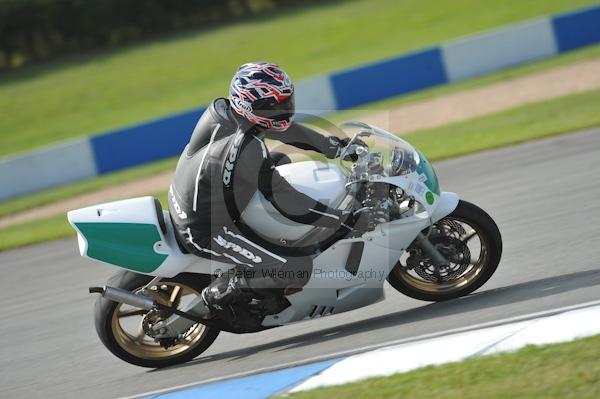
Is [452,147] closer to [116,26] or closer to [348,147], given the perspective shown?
[348,147]

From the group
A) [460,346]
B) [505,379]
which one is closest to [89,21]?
[460,346]

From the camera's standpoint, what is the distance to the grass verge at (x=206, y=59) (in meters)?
21.8

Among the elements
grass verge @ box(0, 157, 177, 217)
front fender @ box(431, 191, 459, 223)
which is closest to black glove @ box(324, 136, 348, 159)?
front fender @ box(431, 191, 459, 223)

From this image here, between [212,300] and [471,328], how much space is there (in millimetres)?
1656

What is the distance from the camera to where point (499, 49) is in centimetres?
1806

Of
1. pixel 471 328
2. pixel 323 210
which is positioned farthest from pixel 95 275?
pixel 471 328

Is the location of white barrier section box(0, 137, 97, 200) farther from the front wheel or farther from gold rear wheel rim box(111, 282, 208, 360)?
the front wheel

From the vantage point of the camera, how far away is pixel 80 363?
258 inches

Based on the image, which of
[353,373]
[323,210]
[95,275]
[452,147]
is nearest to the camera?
[353,373]

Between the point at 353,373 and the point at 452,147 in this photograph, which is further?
the point at 452,147

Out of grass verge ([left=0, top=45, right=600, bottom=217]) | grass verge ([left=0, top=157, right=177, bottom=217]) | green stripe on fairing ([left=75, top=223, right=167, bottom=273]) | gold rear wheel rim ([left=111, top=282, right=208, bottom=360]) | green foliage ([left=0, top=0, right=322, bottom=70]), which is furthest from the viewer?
green foliage ([left=0, top=0, right=322, bottom=70])

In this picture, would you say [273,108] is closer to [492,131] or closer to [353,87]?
[492,131]

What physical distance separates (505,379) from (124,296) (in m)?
2.55

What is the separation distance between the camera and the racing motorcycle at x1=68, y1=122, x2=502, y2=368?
5.85m
